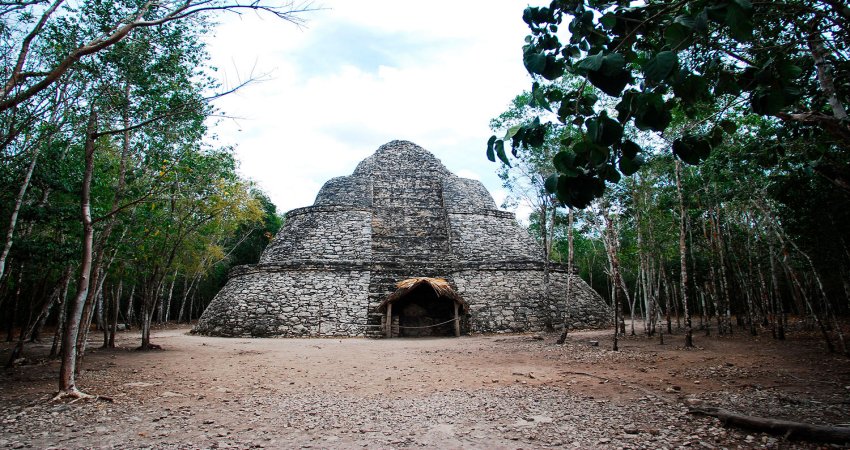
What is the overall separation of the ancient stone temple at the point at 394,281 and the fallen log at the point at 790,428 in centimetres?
740

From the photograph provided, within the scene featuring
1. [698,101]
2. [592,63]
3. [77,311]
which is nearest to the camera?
[592,63]

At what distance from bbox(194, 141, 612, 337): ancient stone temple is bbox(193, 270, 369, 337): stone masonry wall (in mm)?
35

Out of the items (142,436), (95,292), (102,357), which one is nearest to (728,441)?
(142,436)

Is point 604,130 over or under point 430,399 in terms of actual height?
over

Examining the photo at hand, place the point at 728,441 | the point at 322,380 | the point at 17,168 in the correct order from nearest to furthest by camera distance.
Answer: the point at 728,441, the point at 322,380, the point at 17,168

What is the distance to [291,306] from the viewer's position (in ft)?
45.0

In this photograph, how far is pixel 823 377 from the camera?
5461 mm

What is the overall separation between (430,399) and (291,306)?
9951 millimetres

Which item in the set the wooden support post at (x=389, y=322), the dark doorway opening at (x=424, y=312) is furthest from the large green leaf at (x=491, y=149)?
the dark doorway opening at (x=424, y=312)

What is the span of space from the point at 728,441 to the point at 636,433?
2.07 feet

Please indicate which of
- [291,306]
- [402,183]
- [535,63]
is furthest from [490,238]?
[535,63]

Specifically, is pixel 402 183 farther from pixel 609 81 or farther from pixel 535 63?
pixel 609 81

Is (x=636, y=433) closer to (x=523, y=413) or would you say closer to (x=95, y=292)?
(x=523, y=413)

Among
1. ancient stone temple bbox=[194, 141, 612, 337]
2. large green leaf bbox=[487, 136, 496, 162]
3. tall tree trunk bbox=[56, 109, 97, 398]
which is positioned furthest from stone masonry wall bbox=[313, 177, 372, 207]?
large green leaf bbox=[487, 136, 496, 162]
